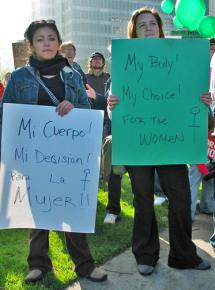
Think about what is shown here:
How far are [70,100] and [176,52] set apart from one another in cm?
81

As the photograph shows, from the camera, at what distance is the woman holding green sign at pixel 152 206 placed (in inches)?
129

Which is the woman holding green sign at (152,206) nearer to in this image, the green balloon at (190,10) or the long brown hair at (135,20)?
the long brown hair at (135,20)

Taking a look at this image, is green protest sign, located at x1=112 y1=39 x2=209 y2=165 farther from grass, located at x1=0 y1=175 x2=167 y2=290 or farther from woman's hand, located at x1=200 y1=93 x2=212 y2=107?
grass, located at x1=0 y1=175 x2=167 y2=290

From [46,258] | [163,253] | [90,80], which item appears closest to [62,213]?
[46,258]

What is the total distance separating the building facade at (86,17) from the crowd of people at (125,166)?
75.3m

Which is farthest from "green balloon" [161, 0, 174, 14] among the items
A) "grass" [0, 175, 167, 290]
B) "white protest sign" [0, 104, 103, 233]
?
"white protest sign" [0, 104, 103, 233]

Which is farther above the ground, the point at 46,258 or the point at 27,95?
the point at 27,95

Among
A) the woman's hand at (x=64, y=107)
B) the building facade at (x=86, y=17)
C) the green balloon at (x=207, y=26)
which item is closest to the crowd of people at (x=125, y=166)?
the woman's hand at (x=64, y=107)

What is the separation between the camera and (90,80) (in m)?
6.57

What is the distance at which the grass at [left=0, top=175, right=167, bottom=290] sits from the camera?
3.33 m

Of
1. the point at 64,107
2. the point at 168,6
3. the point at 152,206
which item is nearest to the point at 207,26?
the point at 152,206

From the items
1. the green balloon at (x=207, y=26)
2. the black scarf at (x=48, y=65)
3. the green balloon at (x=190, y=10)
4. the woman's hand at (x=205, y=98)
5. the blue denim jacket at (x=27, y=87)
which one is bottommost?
the woman's hand at (x=205, y=98)

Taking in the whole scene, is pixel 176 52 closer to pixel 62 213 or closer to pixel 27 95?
pixel 27 95

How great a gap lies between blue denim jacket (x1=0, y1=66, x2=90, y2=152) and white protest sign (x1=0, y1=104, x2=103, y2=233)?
0.38 feet
